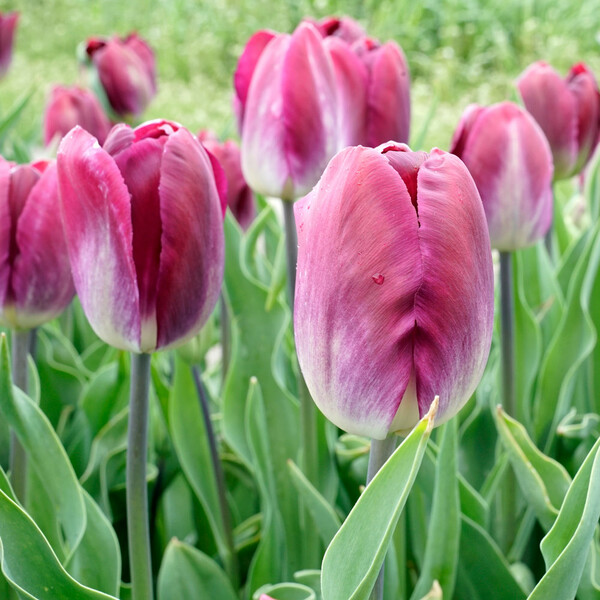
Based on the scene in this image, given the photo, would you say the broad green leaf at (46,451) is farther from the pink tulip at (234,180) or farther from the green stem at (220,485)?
the pink tulip at (234,180)

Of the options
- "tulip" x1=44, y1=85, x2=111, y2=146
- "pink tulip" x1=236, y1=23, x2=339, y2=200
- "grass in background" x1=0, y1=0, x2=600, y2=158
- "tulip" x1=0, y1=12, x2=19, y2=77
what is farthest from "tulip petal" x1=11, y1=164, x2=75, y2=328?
"grass in background" x1=0, y1=0, x2=600, y2=158

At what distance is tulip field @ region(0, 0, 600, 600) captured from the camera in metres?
0.54

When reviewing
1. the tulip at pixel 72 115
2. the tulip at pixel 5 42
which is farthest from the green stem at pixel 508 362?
the tulip at pixel 5 42

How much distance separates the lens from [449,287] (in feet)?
1.74

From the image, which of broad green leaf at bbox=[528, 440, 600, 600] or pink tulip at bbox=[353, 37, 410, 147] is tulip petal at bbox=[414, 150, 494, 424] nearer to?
broad green leaf at bbox=[528, 440, 600, 600]

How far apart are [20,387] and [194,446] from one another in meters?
0.24

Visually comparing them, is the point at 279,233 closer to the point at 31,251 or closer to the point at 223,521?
the point at 223,521

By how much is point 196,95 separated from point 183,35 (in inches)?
57.7

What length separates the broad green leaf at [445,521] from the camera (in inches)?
30.7

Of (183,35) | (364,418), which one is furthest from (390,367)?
(183,35)

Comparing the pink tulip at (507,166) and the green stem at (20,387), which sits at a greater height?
the pink tulip at (507,166)

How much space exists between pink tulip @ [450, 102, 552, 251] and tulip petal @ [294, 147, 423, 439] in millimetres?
411

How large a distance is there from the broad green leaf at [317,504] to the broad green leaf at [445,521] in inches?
3.6

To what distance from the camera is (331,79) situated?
94 cm
